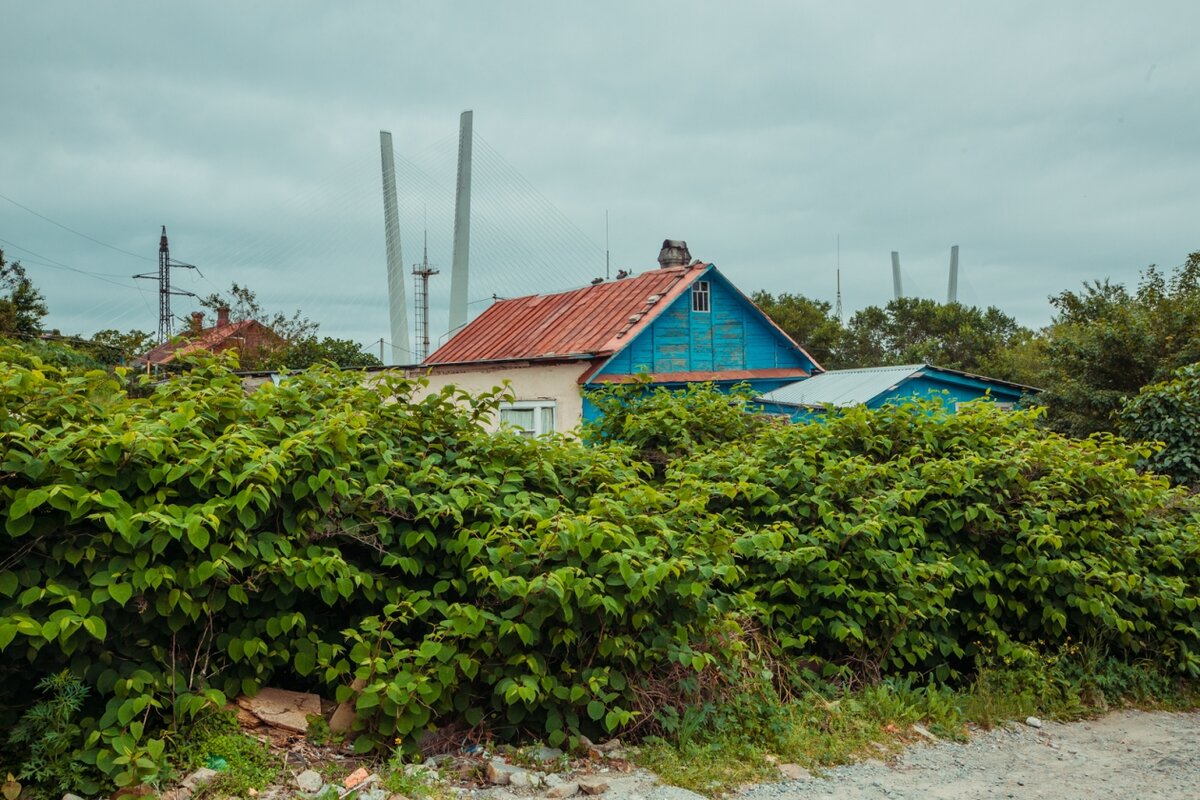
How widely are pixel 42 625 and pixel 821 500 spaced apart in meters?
4.60

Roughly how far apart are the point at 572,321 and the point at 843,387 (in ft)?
18.2

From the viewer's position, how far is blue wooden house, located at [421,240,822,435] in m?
17.6

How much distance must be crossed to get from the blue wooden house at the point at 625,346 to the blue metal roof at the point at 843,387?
64 centimetres

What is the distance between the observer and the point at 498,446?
614 cm

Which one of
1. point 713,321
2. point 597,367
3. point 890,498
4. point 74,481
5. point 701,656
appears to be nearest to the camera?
point 74,481

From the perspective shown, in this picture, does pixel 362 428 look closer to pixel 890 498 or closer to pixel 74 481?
pixel 74 481

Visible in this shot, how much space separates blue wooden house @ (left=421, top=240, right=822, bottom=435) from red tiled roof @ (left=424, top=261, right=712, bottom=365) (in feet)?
0.12

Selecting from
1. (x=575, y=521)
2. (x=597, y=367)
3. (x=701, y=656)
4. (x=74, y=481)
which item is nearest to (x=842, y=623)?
(x=701, y=656)

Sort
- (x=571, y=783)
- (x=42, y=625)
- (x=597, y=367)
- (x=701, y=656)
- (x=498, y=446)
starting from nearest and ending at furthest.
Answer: (x=42, y=625) → (x=571, y=783) → (x=701, y=656) → (x=498, y=446) → (x=597, y=367)

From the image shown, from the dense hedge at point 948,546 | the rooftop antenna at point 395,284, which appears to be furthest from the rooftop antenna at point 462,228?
the dense hedge at point 948,546

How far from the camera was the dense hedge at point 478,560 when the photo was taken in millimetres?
4438

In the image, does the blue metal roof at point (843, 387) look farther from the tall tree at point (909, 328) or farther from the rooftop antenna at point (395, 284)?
the tall tree at point (909, 328)

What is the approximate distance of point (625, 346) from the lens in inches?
703

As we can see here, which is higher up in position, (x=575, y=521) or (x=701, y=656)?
→ (x=575, y=521)
